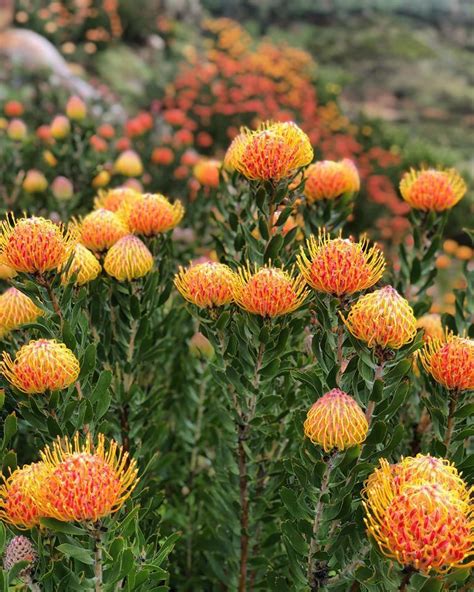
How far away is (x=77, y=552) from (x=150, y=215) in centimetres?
106

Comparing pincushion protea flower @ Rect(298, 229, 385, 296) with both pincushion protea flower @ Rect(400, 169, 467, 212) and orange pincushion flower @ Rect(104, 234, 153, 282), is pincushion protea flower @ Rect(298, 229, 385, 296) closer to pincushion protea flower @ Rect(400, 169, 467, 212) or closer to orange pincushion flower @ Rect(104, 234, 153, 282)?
orange pincushion flower @ Rect(104, 234, 153, 282)

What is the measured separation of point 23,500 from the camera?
4.42ft

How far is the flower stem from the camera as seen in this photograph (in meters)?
1.44

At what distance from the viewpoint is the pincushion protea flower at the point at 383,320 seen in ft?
4.63

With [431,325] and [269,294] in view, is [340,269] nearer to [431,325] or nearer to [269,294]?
[269,294]

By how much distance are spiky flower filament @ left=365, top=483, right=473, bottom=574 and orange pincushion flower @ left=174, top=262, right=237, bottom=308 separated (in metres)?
0.72

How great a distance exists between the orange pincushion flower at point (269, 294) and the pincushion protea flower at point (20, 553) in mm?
703

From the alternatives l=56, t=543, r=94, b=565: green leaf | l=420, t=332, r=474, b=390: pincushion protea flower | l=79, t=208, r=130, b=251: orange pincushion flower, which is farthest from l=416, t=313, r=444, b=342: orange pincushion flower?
l=56, t=543, r=94, b=565: green leaf

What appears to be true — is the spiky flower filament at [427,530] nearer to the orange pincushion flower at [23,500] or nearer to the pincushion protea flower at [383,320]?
the pincushion protea flower at [383,320]

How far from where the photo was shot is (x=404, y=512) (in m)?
1.12

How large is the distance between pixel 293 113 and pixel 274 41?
7723 millimetres

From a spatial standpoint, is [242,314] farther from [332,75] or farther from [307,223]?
[332,75]

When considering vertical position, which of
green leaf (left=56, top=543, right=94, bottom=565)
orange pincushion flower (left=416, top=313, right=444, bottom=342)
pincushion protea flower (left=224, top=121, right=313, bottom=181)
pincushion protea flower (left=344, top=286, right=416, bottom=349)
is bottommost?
orange pincushion flower (left=416, top=313, right=444, bottom=342)

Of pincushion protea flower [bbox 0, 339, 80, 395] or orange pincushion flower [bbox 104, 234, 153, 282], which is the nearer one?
pincushion protea flower [bbox 0, 339, 80, 395]
